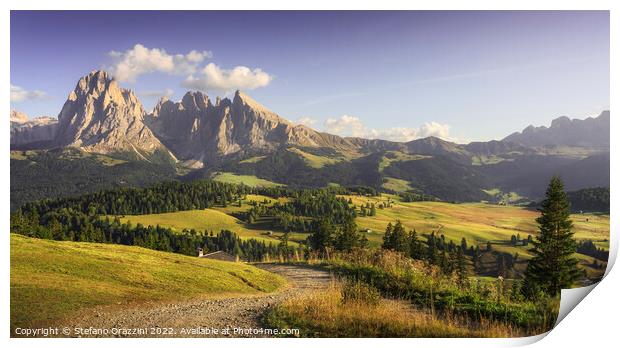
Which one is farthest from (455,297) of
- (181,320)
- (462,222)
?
(462,222)

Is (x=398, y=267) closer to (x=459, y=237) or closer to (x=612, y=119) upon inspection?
(x=612, y=119)

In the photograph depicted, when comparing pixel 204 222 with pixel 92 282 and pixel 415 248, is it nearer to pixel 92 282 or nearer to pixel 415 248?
pixel 415 248

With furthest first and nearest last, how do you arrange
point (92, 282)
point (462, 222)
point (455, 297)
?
point (462, 222) → point (455, 297) → point (92, 282)

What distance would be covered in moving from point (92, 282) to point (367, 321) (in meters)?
7.93

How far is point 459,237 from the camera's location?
3688 inches

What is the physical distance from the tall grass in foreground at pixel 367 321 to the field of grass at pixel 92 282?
3.05m

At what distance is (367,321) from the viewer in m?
9.67

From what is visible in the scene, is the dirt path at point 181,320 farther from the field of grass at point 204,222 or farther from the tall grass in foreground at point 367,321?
the field of grass at point 204,222

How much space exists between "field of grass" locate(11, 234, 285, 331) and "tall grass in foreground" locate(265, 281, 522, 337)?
3.05 meters

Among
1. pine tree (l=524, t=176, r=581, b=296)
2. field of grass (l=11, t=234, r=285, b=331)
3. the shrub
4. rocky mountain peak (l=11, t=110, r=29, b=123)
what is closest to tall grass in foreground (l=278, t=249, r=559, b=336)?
the shrub

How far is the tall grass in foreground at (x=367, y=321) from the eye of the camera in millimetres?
9469

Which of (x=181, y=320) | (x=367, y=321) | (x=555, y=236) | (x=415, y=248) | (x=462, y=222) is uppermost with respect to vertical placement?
(x=555, y=236)

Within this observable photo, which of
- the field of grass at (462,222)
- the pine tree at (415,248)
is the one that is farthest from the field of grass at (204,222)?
the pine tree at (415,248)
